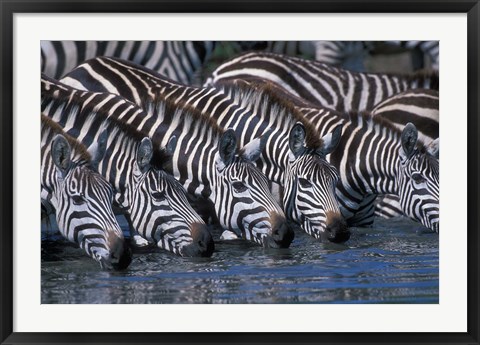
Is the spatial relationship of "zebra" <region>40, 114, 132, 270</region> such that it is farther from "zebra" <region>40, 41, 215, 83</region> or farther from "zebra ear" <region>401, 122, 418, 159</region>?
"zebra ear" <region>401, 122, 418, 159</region>

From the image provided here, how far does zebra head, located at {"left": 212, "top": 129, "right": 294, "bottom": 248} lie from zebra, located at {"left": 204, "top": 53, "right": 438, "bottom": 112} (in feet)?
3.06

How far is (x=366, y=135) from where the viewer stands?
34.9 feet

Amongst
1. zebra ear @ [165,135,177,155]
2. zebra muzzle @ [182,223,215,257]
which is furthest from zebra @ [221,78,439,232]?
zebra muzzle @ [182,223,215,257]

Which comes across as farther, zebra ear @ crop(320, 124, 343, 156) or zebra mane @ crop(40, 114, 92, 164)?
zebra ear @ crop(320, 124, 343, 156)

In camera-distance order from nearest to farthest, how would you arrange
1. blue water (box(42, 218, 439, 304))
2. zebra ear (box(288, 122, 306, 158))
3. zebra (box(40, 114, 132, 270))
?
blue water (box(42, 218, 439, 304)) → zebra (box(40, 114, 132, 270)) → zebra ear (box(288, 122, 306, 158))

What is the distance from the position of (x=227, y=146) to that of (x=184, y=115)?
1.73 feet

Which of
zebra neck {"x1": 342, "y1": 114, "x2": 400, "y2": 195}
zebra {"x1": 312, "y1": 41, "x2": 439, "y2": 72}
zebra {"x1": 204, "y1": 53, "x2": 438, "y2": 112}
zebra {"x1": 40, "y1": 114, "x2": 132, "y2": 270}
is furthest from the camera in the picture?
zebra {"x1": 204, "y1": 53, "x2": 438, "y2": 112}

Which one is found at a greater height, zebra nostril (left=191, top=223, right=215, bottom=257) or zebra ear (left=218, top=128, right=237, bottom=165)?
zebra ear (left=218, top=128, right=237, bottom=165)

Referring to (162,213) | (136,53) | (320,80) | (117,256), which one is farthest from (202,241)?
(320,80)

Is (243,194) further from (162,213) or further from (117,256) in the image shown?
(117,256)

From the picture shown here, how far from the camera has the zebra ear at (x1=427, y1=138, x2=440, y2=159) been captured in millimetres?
9492

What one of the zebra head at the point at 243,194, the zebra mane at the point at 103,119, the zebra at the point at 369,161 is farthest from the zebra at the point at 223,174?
the zebra at the point at 369,161

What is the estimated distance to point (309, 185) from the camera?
10242mm
